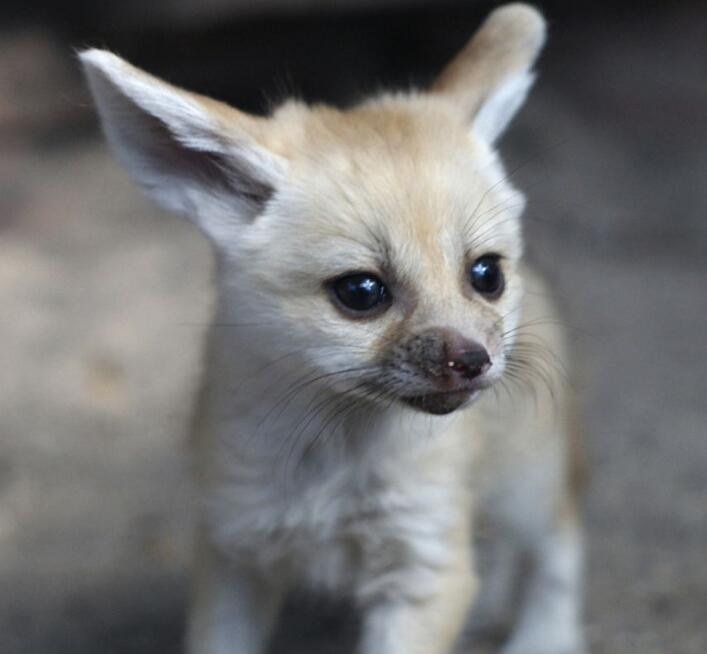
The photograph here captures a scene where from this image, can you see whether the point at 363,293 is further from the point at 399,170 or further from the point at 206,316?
the point at 206,316

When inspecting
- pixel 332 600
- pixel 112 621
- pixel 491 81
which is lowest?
pixel 112 621

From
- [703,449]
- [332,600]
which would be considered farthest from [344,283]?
[703,449]

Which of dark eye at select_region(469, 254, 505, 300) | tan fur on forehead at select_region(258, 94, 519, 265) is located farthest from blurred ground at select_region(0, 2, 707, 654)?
dark eye at select_region(469, 254, 505, 300)

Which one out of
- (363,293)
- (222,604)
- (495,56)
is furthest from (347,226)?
(222,604)

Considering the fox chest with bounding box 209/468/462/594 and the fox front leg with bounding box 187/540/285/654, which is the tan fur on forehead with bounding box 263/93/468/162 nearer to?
the fox chest with bounding box 209/468/462/594

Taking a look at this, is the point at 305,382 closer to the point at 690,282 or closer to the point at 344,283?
the point at 344,283
